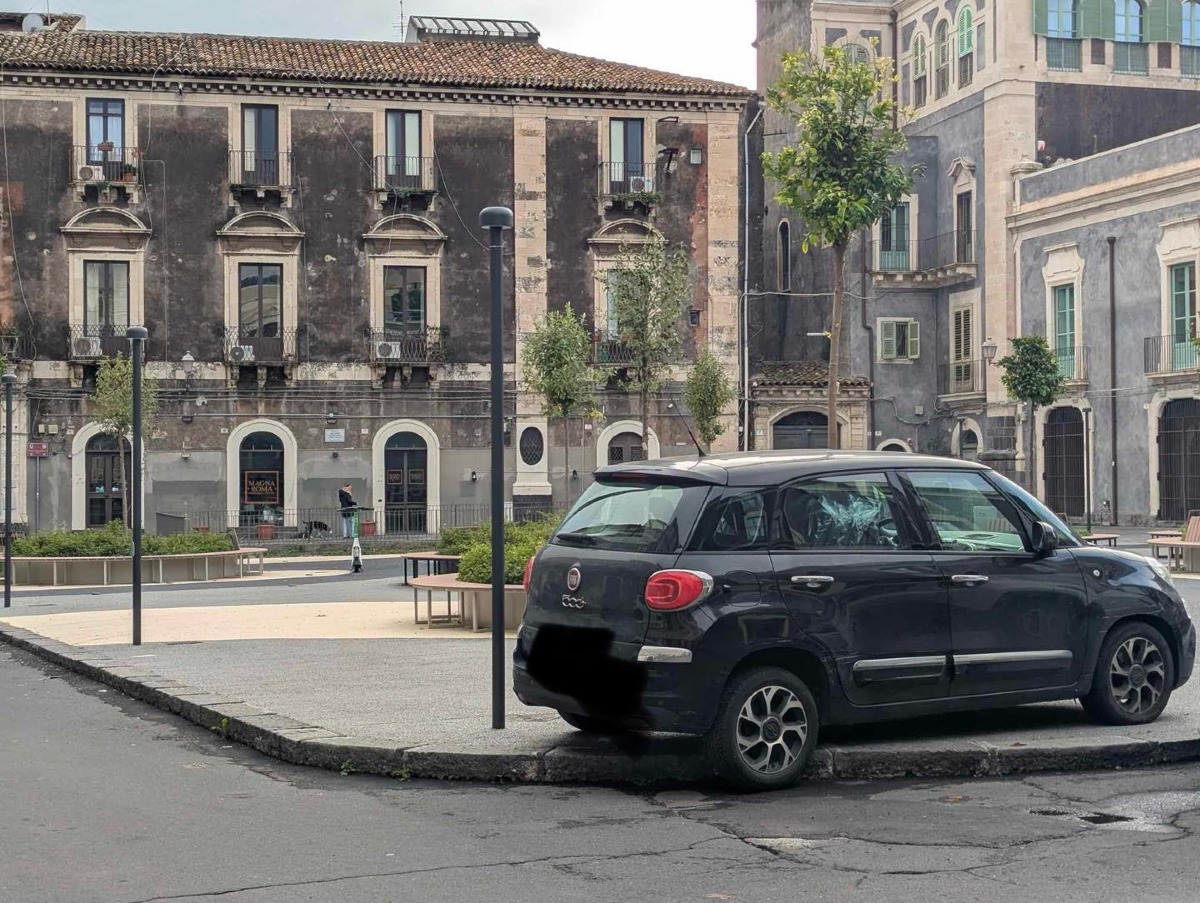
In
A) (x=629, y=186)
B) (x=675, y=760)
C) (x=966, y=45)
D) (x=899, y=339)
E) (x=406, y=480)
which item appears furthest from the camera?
(x=899, y=339)

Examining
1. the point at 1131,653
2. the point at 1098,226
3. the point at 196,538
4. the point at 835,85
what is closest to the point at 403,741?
the point at 1131,653

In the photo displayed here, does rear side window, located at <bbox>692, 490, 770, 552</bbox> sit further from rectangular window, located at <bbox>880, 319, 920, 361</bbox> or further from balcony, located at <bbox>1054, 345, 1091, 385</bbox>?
rectangular window, located at <bbox>880, 319, 920, 361</bbox>

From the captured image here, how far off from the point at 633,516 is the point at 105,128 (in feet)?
124

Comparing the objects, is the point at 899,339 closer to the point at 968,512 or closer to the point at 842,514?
the point at 968,512

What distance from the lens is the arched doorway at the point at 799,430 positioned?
162 feet

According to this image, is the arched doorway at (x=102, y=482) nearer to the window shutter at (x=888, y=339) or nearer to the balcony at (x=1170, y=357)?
the window shutter at (x=888, y=339)

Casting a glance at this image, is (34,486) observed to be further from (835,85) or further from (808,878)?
(808,878)

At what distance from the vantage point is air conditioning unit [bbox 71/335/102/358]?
42344 mm

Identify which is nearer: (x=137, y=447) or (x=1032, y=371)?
(x=137, y=447)

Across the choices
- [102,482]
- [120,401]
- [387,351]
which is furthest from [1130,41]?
[102,482]

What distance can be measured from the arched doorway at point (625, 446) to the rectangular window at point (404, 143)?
908cm

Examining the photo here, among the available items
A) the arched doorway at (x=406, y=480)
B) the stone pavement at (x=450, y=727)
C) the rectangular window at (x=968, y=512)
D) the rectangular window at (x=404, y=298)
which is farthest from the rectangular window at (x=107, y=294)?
the rectangular window at (x=968, y=512)

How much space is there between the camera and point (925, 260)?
5369cm

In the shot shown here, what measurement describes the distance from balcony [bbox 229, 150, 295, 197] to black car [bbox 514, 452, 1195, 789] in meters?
36.1
